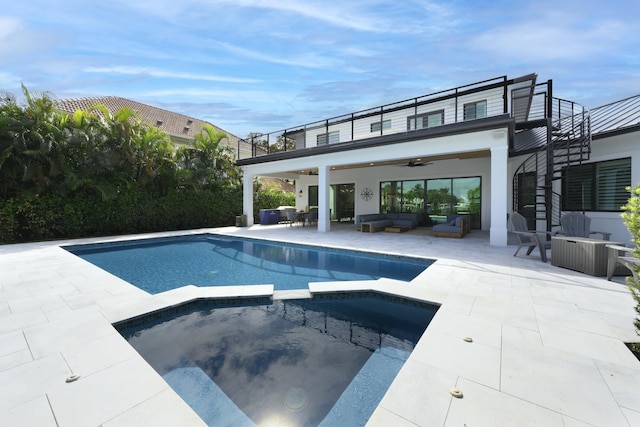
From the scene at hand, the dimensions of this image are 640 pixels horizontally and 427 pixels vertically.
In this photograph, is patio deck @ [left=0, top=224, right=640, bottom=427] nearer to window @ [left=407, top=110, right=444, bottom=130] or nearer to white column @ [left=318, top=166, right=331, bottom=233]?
white column @ [left=318, top=166, right=331, bottom=233]

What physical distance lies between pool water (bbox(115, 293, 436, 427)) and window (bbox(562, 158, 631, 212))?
887 centimetres

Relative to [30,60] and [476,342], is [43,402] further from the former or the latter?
[30,60]

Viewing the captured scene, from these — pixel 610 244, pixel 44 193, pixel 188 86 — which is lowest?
pixel 610 244

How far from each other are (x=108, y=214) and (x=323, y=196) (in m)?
9.14

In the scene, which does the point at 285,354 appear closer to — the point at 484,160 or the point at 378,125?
the point at 484,160

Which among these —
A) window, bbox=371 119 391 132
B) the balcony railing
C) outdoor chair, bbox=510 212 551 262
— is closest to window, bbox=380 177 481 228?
the balcony railing

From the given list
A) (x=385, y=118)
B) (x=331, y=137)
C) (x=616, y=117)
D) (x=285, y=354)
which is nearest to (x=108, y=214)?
(x=285, y=354)

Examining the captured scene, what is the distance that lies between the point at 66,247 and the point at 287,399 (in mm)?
10962

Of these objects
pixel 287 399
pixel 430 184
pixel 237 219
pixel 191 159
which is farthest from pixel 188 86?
pixel 287 399

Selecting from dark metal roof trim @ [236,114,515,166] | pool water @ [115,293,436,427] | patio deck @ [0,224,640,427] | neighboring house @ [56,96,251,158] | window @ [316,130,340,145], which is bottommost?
pool water @ [115,293,436,427]

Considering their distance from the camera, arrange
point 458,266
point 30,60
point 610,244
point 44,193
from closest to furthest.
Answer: point 610,244 < point 458,266 < point 44,193 < point 30,60

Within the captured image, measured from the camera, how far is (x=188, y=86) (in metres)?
15.0

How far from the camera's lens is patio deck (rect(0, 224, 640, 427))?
2.10 m

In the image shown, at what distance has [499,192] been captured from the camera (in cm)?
879
